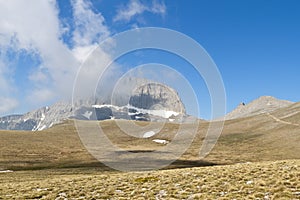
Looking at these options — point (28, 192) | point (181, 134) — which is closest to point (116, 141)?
point (181, 134)

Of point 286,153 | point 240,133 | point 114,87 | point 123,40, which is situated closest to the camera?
point 123,40

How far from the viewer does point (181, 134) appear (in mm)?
176250

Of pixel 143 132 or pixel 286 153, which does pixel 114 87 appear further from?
pixel 143 132

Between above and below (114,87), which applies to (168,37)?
above

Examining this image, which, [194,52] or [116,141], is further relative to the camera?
[116,141]

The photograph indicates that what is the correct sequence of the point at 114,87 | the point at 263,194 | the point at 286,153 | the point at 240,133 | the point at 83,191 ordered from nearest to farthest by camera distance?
1. the point at 263,194
2. the point at 83,191
3. the point at 114,87
4. the point at 286,153
5. the point at 240,133

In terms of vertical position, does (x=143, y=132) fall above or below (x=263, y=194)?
above

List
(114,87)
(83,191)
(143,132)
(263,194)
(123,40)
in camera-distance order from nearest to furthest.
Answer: (263,194) < (83,191) < (123,40) < (114,87) < (143,132)

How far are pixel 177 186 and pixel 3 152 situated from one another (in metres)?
99.4

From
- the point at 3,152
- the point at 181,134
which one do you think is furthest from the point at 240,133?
the point at 3,152

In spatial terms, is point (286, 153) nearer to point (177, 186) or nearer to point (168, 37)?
point (168, 37)

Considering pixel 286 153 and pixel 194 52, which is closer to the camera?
pixel 194 52

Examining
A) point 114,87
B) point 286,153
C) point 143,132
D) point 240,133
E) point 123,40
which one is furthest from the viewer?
point 143,132

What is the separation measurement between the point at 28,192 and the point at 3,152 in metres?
93.2
